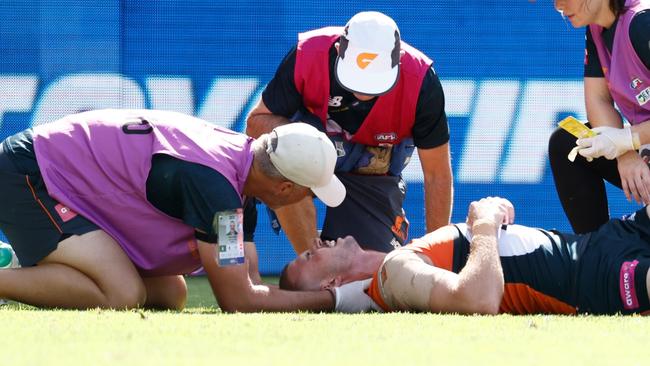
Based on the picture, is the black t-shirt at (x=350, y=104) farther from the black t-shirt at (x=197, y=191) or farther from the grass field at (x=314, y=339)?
the grass field at (x=314, y=339)

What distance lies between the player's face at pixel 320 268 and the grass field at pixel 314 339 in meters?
0.37

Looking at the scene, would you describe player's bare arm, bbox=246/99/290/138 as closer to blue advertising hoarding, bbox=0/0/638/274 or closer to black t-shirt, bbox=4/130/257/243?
black t-shirt, bbox=4/130/257/243

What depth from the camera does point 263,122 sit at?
4.68 metres

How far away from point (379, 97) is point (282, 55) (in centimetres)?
165

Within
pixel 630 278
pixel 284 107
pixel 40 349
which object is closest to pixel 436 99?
pixel 284 107

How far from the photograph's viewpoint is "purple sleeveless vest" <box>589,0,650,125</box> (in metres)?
4.19

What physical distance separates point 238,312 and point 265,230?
100 inches

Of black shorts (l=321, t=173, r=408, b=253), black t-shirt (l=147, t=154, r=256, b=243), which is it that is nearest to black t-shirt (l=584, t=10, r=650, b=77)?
black shorts (l=321, t=173, r=408, b=253)

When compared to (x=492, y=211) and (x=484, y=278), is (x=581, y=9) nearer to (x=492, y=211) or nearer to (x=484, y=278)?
(x=492, y=211)

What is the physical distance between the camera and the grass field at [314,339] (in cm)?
250

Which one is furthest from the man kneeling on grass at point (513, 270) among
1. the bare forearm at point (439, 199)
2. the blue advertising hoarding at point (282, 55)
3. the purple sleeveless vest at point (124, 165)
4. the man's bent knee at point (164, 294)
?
the blue advertising hoarding at point (282, 55)

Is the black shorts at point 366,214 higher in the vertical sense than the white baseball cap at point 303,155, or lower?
lower

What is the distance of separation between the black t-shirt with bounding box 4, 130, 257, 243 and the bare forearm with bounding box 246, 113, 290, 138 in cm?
93

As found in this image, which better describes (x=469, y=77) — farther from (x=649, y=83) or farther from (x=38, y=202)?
(x=38, y=202)
